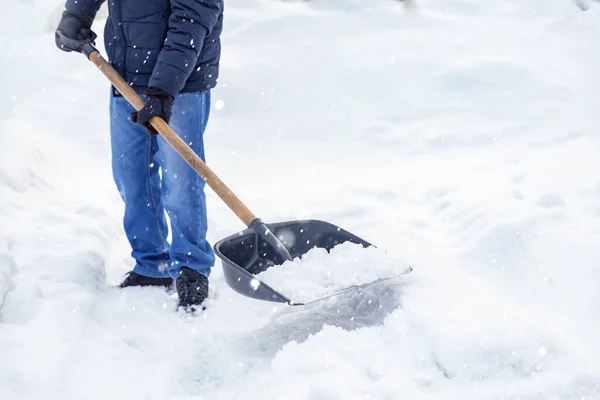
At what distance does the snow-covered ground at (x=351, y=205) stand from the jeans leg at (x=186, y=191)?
0.25 m

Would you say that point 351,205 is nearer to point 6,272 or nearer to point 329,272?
point 329,272

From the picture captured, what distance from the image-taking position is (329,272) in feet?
9.37

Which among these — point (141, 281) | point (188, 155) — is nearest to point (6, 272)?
point (141, 281)

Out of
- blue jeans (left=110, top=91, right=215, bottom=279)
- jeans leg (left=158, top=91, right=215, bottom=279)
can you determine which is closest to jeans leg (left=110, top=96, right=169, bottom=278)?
blue jeans (left=110, top=91, right=215, bottom=279)

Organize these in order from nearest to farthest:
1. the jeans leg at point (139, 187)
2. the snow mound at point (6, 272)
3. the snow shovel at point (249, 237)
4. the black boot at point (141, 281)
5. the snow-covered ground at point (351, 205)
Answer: the snow-covered ground at point (351, 205)
the snow shovel at point (249, 237)
the snow mound at point (6, 272)
the jeans leg at point (139, 187)
the black boot at point (141, 281)

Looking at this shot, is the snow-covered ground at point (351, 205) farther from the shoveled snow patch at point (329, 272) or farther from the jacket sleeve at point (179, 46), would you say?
the jacket sleeve at point (179, 46)

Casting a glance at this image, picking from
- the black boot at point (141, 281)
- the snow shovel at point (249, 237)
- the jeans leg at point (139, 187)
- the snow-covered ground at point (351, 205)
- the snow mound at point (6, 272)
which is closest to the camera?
the snow-covered ground at point (351, 205)

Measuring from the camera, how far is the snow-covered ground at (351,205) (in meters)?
2.51

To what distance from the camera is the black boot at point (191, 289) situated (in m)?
3.11

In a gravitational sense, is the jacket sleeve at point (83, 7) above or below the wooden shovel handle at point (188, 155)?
above

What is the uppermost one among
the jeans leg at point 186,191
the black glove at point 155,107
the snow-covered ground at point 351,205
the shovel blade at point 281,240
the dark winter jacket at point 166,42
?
the dark winter jacket at point 166,42

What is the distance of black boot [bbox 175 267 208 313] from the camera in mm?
3114

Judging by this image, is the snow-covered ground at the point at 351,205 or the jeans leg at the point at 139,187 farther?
the jeans leg at the point at 139,187

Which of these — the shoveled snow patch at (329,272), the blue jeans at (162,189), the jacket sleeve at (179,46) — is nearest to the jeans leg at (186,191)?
the blue jeans at (162,189)
